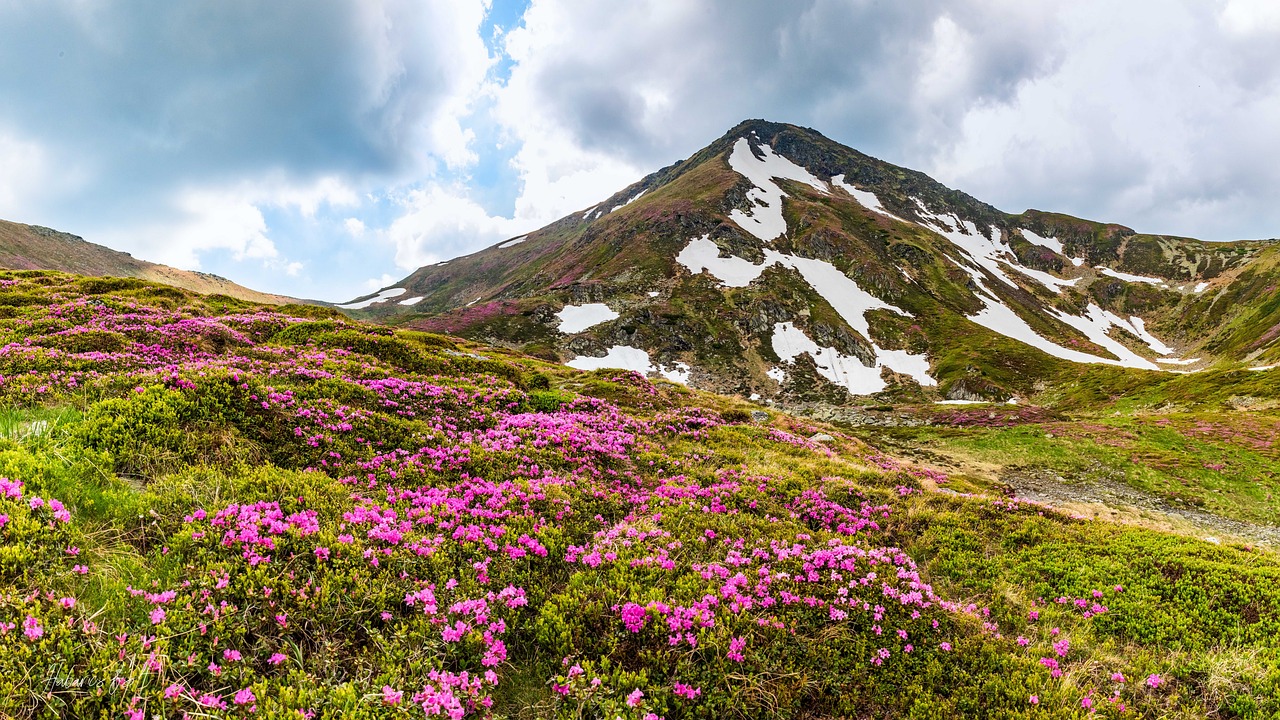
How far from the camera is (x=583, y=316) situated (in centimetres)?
9950

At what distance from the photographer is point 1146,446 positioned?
36.2 meters

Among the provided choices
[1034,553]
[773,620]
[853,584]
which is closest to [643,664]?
[773,620]

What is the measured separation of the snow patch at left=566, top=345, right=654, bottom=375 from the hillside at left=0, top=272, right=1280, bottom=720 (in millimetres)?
67033

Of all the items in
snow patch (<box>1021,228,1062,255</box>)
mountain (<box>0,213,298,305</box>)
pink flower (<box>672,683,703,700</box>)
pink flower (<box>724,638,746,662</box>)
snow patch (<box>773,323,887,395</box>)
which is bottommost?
pink flower (<box>672,683,703,700</box>)

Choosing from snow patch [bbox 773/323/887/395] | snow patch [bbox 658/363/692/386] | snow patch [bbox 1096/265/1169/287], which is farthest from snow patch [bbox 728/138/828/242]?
snow patch [bbox 1096/265/1169/287]

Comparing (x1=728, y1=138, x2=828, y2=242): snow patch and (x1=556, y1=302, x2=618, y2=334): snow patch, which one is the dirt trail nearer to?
(x1=556, y1=302, x2=618, y2=334): snow patch

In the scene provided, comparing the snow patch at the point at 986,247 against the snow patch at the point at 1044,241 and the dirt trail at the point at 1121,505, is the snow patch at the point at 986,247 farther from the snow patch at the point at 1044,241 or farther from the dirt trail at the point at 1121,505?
the dirt trail at the point at 1121,505

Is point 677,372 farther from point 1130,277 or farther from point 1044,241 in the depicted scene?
point 1044,241

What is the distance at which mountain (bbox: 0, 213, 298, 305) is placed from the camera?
372 ft

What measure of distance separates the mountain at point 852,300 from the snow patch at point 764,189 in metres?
0.96

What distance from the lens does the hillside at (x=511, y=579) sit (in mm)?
5066

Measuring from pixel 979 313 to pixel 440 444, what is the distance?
131208mm

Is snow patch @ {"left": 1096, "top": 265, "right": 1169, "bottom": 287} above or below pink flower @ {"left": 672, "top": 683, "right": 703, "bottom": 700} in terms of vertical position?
above

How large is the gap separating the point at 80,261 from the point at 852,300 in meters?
205
